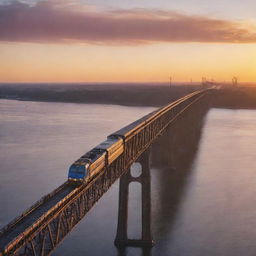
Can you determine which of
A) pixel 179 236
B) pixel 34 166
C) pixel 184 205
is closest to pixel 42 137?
pixel 34 166

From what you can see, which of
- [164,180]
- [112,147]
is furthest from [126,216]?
[164,180]

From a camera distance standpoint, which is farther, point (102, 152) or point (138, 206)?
point (138, 206)

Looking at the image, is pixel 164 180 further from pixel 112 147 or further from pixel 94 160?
pixel 94 160

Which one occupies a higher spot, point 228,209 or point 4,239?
point 4,239


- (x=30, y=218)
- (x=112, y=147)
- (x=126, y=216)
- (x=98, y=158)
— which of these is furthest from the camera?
(x=126, y=216)

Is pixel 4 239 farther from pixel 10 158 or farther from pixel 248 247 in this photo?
pixel 10 158

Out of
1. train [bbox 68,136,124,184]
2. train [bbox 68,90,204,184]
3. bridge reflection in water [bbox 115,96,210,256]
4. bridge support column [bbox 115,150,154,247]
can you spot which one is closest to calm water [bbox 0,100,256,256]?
bridge reflection in water [bbox 115,96,210,256]

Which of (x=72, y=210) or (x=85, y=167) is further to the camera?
(x=85, y=167)
